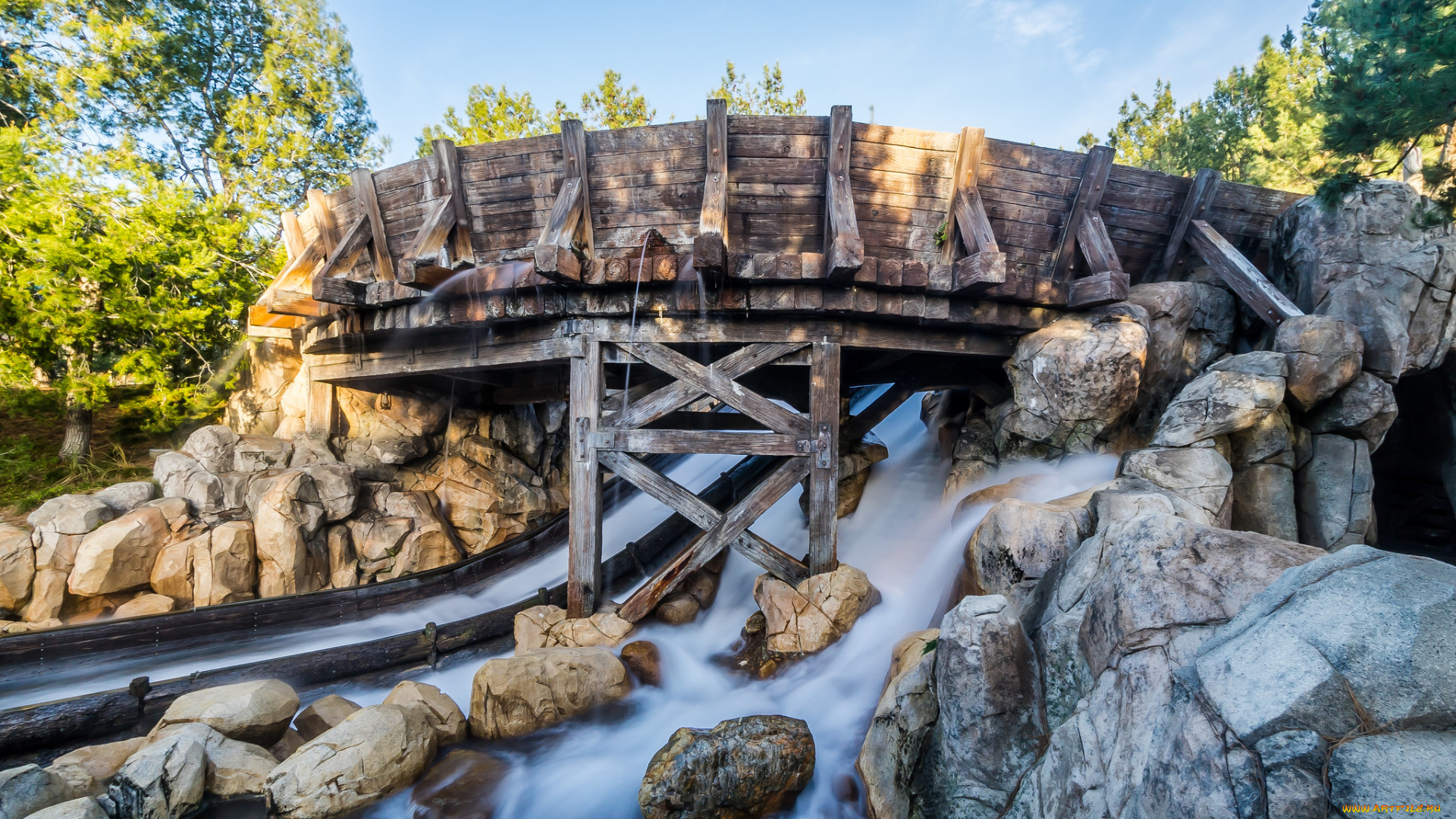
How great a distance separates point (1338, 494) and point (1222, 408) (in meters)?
1.52

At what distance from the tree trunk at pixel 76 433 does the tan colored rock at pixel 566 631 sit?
302 inches

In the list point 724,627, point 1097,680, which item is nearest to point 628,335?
point 724,627

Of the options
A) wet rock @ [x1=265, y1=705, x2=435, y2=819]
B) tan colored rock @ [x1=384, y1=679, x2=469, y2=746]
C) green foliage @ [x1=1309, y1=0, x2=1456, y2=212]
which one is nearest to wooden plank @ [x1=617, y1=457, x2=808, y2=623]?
tan colored rock @ [x1=384, y1=679, x2=469, y2=746]

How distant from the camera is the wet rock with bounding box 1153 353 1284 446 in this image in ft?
15.0

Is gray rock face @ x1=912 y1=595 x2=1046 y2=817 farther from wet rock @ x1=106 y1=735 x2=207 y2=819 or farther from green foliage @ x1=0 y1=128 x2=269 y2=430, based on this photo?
green foliage @ x1=0 y1=128 x2=269 y2=430

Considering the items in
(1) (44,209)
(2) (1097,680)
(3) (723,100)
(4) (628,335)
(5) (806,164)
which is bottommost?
(2) (1097,680)

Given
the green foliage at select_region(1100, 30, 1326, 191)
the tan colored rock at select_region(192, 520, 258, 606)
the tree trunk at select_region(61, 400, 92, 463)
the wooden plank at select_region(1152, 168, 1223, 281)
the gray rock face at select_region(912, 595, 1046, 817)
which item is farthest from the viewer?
the green foliage at select_region(1100, 30, 1326, 191)

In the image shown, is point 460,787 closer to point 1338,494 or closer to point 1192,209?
point 1338,494

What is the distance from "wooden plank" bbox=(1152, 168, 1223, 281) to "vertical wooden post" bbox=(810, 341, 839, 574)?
14.9 ft

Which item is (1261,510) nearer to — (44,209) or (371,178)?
(371,178)

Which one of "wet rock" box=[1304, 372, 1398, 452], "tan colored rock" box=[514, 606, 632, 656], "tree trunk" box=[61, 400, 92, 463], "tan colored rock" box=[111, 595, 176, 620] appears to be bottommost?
"tan colored rock" box=[111, 595, 176, 620]

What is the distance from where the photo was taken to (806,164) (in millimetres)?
5586

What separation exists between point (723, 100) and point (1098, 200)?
420 cm

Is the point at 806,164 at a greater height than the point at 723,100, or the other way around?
the point at 723,100
